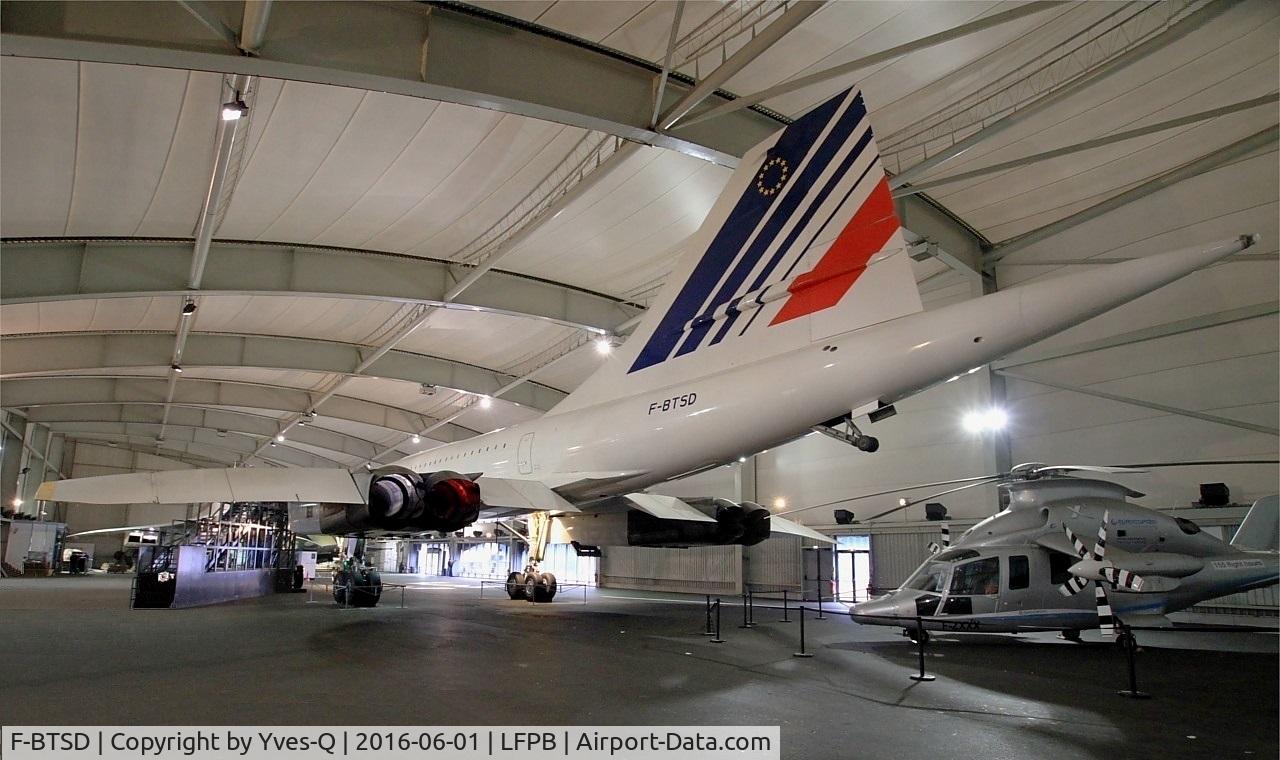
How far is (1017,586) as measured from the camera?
8.87 meters

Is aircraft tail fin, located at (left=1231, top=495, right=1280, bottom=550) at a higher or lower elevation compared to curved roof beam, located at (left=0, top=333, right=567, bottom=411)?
A: lower

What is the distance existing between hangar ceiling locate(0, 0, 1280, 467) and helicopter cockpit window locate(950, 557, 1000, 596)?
5.43 metres

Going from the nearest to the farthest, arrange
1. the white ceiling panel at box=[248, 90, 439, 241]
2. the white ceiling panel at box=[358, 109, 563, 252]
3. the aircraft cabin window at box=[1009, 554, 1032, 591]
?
the aircraft cabin window at box=[1009, 554, 1032, 591] < the white ceiling panel at box=[248, 90, 439, 241] < the white ceiling panel at box=[358, 109, 563, 252]

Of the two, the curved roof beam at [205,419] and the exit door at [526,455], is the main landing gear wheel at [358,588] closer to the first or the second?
the exit door at [526,455]

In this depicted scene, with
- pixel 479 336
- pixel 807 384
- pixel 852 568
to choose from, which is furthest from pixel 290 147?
pixel 852 568

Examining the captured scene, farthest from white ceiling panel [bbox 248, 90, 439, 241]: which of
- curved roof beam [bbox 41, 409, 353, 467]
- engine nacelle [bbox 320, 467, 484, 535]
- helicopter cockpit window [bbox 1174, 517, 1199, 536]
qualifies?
curved roof beam [bbox 41, 409, 353, 467]

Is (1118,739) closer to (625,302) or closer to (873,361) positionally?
(873,361)

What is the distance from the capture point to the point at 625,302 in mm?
17234

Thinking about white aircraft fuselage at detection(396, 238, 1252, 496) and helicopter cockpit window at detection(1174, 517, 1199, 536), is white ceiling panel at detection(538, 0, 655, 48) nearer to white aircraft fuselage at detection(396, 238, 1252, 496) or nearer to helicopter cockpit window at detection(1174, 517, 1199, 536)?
white aircraft fuselage at detection(396, 238, 1252, 496)

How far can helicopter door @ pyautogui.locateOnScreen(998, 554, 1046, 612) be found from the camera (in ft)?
29.0

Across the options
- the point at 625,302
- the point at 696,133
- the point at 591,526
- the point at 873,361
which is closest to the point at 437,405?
the point at 625,302

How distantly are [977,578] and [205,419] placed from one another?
1191 inches

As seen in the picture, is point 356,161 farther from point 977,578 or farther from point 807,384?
point 977,578

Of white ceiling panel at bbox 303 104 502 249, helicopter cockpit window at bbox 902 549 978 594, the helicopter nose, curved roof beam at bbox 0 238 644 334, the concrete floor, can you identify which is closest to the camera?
the concrete floor
